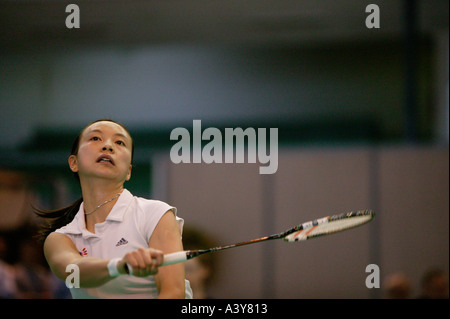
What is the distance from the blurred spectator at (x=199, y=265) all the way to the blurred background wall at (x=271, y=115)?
10cm

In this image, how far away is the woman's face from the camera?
215 cm

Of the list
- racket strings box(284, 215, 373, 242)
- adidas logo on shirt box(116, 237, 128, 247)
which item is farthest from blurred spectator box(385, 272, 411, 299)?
adidas logo on shirt box(116, 237, 128, 247)

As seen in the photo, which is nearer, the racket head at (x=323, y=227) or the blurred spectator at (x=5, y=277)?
the racket head at (x=323, y=227)

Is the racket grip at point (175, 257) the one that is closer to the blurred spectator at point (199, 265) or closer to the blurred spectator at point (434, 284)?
the blurred spectator at point (199, 265)

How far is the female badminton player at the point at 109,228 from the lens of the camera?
6.66ft

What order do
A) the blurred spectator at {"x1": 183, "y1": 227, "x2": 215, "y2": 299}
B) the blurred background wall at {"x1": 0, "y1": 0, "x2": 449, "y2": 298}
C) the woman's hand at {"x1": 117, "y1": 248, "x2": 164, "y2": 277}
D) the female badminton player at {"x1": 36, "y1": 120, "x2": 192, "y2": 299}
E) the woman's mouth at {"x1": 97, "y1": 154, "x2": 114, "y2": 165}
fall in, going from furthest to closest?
the blurred background wall at {"x1": 0, "y1": 0, "x2": 449, "y2": 298}
the blurred spectator at {"x1": 183, "y1": 227, "x2": 215, "y2": 299}
the woman's mouth at {"x1": 97, "y1": 154, "x2": 114, "y2": 165}
the female badminton player at {"x1": 36, "y1": 120, "x2": 192, "y2": 299}
the woman's hand at {"x1": 117, "y1": 248, "x2": 164, "y2": 277}

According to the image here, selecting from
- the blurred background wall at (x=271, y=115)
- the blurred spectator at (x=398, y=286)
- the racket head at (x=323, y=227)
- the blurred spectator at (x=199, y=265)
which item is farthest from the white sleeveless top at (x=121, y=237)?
the blurred spectator at (x=398, y=286)

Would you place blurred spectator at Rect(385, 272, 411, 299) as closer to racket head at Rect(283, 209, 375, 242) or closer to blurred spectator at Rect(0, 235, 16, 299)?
racket head at Rect(283, 209, 375, 242)

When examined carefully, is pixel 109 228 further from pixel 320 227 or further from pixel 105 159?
pixel 320 227

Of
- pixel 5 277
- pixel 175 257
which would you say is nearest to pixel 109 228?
pixel 175 257

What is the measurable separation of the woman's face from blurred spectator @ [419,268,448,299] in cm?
222
